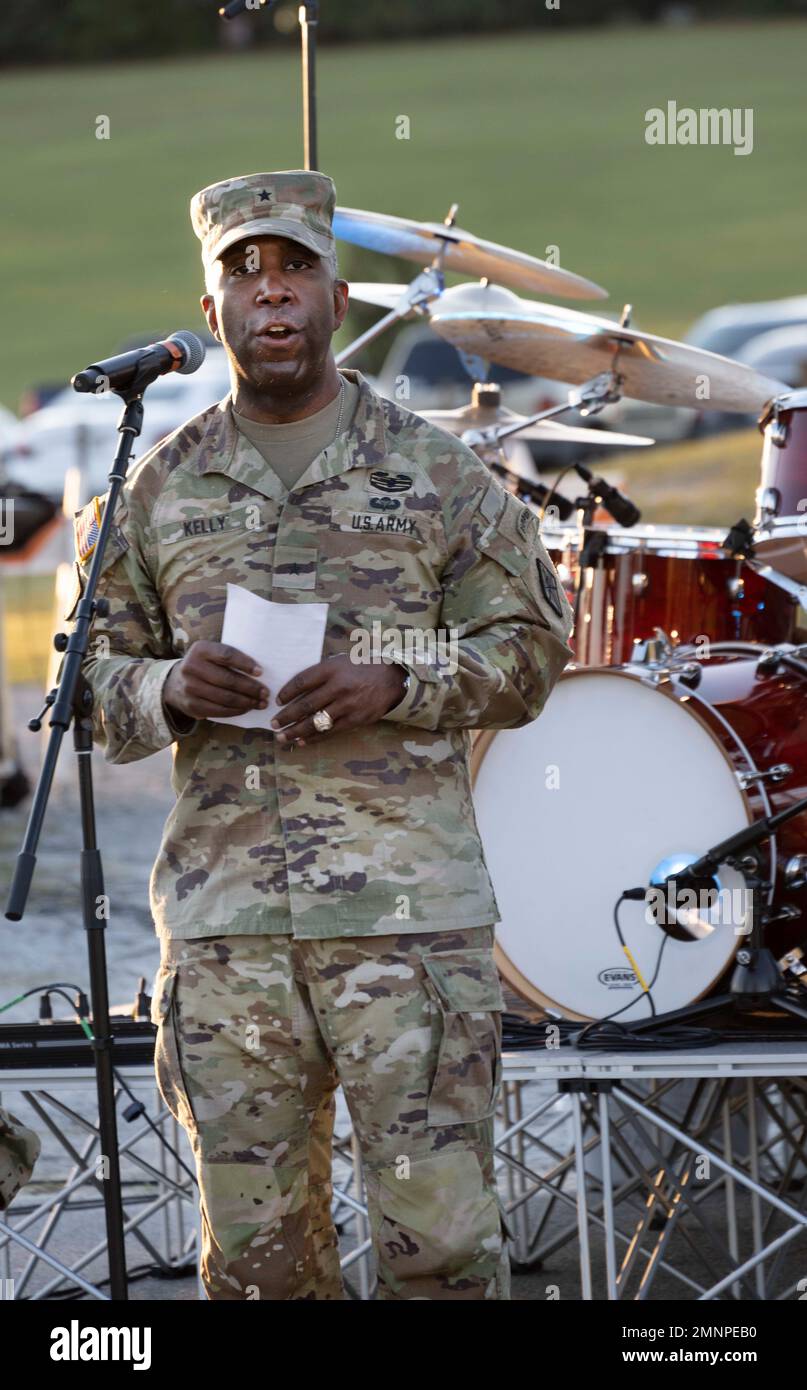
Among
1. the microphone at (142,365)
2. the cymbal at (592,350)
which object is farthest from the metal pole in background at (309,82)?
the microphone at (142,365)

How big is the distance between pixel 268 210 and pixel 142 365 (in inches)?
16.0

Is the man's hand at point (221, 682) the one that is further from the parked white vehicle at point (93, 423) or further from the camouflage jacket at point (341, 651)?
the parked white vehicle at point (93, 423)

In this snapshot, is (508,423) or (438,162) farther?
(438,162)

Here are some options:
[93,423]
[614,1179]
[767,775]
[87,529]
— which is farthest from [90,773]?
[93,423]

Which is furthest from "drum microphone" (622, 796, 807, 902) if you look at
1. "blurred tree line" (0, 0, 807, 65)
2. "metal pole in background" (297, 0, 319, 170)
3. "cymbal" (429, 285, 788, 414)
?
"blurred tree line" (0, 0, 807, 65)

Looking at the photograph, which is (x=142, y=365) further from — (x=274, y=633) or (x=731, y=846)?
(x=731, y=846)

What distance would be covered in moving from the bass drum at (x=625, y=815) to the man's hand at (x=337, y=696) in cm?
149

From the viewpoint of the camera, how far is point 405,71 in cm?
5903

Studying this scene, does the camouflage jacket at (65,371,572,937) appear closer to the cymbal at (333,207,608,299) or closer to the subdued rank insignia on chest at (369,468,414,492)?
the subdued rank insignia on chest at (369,468,414,492)

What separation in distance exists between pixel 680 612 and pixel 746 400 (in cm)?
63

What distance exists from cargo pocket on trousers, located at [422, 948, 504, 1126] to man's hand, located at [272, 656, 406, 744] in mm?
455

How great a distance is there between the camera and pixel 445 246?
5.82 m

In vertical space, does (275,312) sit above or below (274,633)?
above

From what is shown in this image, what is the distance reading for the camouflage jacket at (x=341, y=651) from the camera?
3547mm
